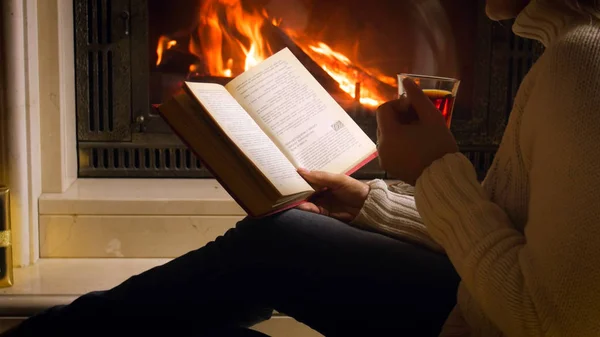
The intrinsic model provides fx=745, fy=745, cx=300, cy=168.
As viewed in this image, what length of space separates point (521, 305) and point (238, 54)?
4.52 feet

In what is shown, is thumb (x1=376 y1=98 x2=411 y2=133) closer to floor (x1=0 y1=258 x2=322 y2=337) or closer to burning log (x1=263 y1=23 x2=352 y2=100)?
floor (x1=0 y1=258 x2=322 y2=337)

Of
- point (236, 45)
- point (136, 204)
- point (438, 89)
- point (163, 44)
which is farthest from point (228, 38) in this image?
point (438, 89)

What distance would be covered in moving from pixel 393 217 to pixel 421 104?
0.72 ft

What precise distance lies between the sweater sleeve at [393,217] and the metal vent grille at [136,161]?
3.09 feet

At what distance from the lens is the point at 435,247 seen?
36.9 inches

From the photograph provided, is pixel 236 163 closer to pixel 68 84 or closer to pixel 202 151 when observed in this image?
pixel 202 151

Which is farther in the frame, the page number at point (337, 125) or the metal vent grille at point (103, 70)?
the metal vent grille at point (103, 70)

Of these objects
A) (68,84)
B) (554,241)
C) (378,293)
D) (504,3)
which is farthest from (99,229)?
(554,241)

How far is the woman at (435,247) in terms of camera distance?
0.58m

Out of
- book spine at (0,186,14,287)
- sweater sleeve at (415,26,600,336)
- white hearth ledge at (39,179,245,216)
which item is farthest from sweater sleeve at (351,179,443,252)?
book spine at (0,186,14,287)

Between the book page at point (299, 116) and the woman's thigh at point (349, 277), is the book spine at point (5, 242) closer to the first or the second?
the book page at point (299, 116)

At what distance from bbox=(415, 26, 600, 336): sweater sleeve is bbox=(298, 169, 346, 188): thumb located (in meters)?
0.38

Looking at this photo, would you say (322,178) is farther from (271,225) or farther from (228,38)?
(228,38)

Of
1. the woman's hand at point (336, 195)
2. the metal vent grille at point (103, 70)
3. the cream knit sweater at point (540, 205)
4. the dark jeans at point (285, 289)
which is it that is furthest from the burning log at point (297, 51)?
the cream knit sweater at point (540, 205)
